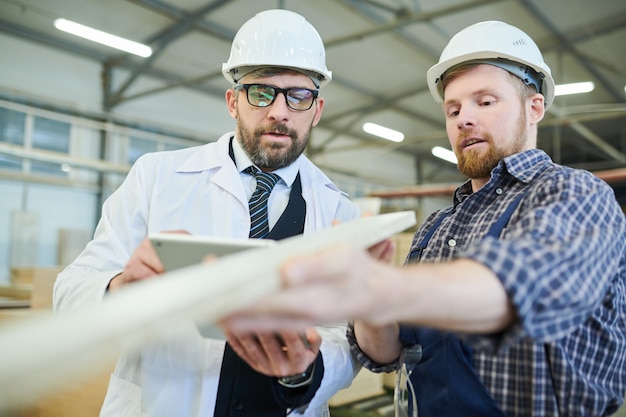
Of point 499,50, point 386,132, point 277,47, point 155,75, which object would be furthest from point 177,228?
point 386,132

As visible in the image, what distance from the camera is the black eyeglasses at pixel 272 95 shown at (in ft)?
5.95

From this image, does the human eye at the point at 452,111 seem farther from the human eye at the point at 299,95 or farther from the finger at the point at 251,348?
the finger at the point at 251,348

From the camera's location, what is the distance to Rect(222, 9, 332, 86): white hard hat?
1.81m

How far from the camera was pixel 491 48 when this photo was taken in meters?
1.58

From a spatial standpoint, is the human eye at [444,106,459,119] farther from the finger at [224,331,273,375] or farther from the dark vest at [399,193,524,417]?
the finger at [224,331,273,375]

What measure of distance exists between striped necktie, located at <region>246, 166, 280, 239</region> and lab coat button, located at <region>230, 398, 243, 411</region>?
1.74ft

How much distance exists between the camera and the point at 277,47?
181 centimetres

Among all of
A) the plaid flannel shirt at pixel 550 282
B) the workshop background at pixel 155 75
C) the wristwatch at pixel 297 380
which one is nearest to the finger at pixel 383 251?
the plaid flannel shirt at pixel 550 282

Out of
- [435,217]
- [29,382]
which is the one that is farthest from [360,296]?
[435,217]

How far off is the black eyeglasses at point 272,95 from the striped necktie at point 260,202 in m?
A: 0.26

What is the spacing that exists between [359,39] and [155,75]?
4139 millimetres

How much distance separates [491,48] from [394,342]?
1.00 meters

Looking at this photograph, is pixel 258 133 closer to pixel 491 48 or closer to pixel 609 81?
pixel 491 48

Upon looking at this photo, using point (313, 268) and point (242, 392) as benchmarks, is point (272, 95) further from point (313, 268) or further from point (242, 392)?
point (313, 268)
